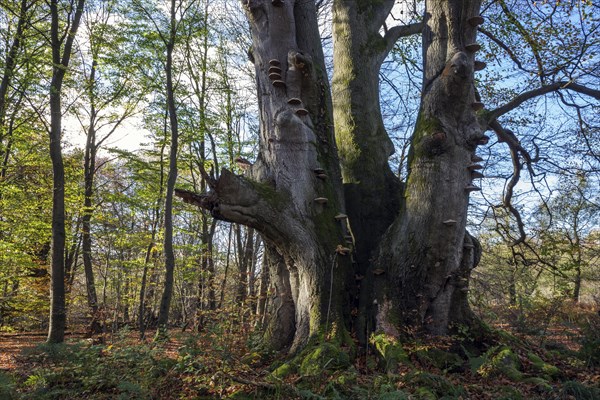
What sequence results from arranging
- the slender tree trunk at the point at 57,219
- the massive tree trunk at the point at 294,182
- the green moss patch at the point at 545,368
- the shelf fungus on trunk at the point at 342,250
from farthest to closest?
the slender tree trunk at the point at 57,219 < the shelf fungus on trunk at the point at 342,250 < the massive tree trunk at the point at 294,182 < the green moss patch at the point at 545,368

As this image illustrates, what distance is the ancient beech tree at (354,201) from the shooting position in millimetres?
4598

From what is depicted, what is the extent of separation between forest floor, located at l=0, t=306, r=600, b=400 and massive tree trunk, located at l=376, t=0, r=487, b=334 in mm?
431

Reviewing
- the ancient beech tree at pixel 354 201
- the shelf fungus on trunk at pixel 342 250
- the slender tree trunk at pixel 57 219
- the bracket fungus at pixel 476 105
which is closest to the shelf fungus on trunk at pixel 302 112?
the ancient beech tree at pixel 354 201

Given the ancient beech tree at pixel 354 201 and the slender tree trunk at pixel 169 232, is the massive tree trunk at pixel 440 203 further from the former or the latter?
the slender tree trunk at pixel 169 232

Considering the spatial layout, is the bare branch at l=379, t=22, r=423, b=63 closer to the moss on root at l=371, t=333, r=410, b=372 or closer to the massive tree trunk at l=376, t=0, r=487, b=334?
the massive tree trunk at l=376, t=0, r=487, b=334

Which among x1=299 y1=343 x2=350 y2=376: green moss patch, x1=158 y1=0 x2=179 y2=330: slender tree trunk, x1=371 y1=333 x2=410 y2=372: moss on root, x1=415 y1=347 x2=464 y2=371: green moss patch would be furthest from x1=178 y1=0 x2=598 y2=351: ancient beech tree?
x1=158 y1=0 x2=179 y2=330: slender tree trunk

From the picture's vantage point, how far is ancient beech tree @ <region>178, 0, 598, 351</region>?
460cm

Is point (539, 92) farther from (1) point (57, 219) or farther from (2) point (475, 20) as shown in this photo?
(1) point (57, 219)

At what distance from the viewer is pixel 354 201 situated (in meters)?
5.72

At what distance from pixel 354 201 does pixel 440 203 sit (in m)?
1.39

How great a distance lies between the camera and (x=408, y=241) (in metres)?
4.69

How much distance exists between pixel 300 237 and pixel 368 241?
1.29 meters

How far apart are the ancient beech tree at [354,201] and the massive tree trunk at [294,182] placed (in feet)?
0.05

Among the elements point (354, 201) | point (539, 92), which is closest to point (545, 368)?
point (354, 201)
